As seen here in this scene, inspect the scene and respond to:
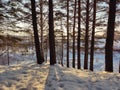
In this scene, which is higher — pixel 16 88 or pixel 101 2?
pixel 101 2

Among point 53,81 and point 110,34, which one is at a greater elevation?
point 110,34

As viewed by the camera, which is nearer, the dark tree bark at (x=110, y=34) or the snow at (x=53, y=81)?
the snow at (x=53, y=81)

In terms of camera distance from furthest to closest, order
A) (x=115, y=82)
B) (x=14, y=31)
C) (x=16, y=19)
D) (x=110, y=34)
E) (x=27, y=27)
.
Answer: (x=27, y=27) → (x=14, y=31) → (x=16, y=19) → (x=110, y=34) → (x=115, y=82)

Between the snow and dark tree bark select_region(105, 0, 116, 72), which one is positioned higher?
dark tree bark select_region(105, 0, 116, 72)

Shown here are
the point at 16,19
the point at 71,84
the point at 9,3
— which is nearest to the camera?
the point at 71,84

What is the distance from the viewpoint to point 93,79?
9391mm

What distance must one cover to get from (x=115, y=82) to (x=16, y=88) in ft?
13.4

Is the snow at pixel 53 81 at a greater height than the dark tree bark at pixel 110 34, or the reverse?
the dark tree bark at pixel 110 34

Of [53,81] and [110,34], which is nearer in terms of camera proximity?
[53,81]

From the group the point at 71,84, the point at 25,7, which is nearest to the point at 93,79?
the point at 71,84

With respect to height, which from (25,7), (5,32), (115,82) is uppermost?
(25,7)

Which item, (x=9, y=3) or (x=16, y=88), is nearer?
(x=16, y=88)

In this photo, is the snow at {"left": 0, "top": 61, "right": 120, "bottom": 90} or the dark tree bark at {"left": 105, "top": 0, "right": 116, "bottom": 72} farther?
the dark tree bark at {"left": 105, "top": 0, "right": 116, "bottom": 72}

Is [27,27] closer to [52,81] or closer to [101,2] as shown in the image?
[101,2]
